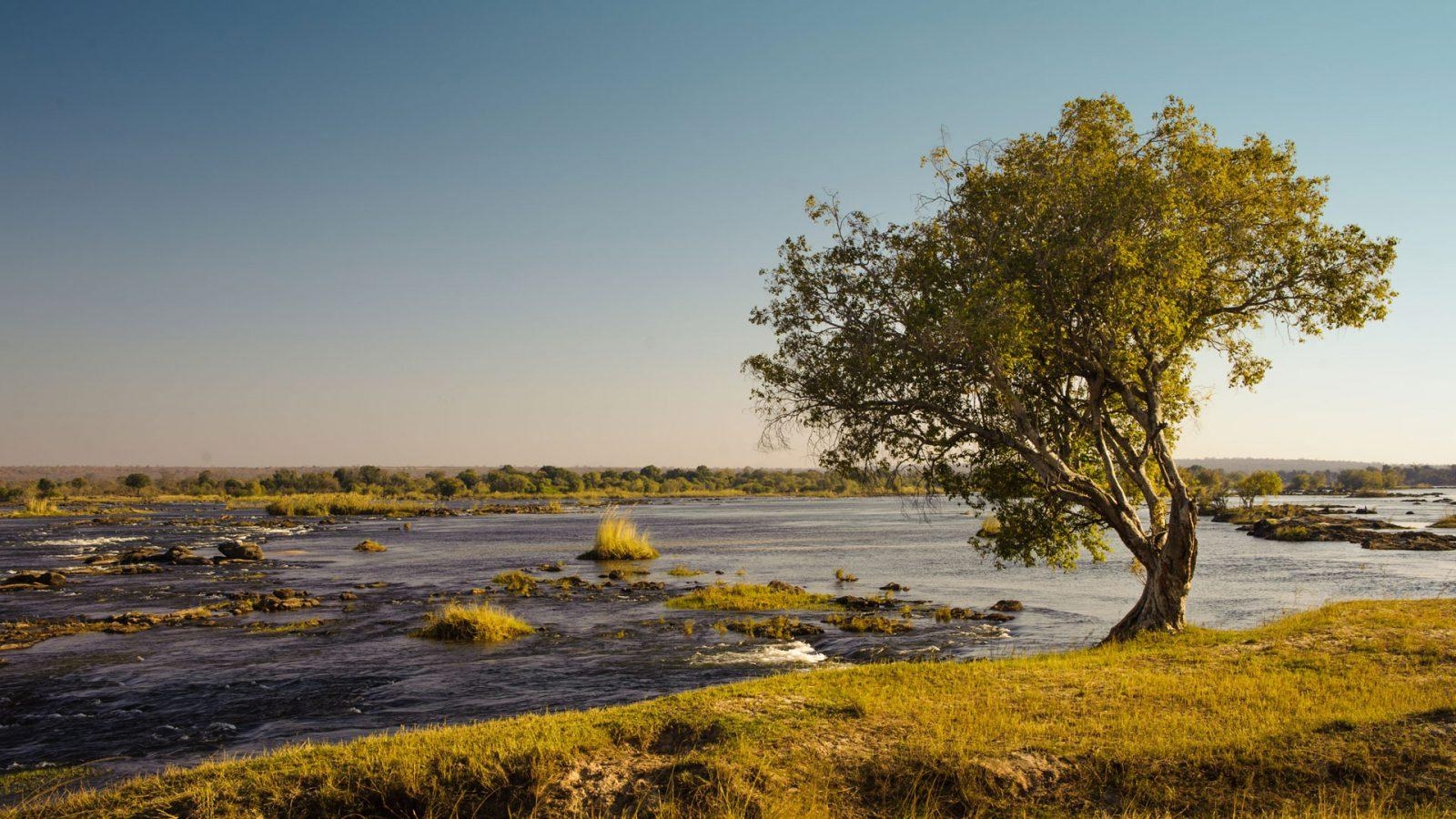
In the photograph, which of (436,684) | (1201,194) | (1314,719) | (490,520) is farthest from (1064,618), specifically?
(490,520)

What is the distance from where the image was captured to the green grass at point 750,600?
100 ft

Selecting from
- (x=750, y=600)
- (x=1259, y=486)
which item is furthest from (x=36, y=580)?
(x=1259, y=486)

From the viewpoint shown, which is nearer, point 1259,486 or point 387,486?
point 1259,486

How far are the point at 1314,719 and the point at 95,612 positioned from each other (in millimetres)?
32983

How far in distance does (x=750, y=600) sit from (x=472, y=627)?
10251mm

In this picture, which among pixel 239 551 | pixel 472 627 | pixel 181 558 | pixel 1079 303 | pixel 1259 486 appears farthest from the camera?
pixel 1259 486

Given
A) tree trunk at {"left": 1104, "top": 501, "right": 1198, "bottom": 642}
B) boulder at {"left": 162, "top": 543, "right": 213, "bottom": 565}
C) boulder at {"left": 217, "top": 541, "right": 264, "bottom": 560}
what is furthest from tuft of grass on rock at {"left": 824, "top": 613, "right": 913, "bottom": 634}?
boulder at {"left": 162, "top": 543, "right": 213, "bottom": 565}

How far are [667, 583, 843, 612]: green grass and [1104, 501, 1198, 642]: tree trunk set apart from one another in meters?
13.1

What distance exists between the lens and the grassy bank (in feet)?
30.5

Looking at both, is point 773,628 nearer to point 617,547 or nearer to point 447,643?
point 447,643

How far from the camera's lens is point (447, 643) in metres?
23.9

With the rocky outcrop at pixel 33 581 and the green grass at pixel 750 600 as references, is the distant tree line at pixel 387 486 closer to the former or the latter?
the green grass at pixel 750 600

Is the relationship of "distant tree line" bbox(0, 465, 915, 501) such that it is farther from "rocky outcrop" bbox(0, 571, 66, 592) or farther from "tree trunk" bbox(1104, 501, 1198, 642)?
"tree trunk" bbox(1104, 501, 1198, 642)

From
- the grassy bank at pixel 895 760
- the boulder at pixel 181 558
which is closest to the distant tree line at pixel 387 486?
the boulder at pixel 181 558
